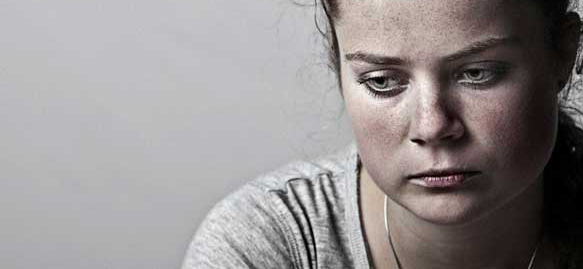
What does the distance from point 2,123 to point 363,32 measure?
3.48 feet

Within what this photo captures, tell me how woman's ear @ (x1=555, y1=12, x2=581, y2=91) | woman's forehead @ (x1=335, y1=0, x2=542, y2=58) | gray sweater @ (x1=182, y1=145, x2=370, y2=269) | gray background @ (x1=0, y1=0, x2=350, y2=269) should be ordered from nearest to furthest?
woman's forehead @ (x1=335, y1=0, x2=542, y2=58) < woman's ear @ (x1=555, y1=12, x2=581, y2=91) < gray sweater @ (x1=182, y1=145, x2=370, y2=269) < gray background @ (x1=0, y1=0, x2=350, y2=269)

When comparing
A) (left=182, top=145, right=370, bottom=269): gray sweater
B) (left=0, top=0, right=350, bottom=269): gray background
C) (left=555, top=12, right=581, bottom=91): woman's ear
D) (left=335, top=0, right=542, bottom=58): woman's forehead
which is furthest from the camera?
(left=0, top=0, right=350, bottom=269): gray background

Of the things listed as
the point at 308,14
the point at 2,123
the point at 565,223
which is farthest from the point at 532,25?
the point at 2,123

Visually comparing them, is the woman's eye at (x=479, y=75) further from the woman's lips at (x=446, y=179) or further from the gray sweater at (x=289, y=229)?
the gray sweater at (x=289, y=229)

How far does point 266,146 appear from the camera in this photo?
2264 mm

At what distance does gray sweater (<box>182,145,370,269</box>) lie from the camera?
5.14 ft

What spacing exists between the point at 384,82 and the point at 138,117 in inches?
36.7

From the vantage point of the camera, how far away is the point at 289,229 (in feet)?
5.18

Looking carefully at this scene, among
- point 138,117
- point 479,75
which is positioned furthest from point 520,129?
point 138,117

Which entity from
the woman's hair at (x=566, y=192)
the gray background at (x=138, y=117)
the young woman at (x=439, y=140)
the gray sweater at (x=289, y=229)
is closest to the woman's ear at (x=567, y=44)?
the young woman at (x=439, y=140)

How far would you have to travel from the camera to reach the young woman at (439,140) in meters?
1.35

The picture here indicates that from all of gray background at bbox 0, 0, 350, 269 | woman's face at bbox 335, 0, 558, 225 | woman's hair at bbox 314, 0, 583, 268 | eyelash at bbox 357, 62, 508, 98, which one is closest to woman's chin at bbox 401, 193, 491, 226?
woman's face at bbox 335, 0, 558, 225

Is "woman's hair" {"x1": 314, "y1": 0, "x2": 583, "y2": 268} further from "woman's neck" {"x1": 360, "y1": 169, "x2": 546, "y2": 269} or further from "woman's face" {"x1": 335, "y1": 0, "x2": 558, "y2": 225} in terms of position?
"woman's face" {"x1": 335, "y1": 0, "x2": 558, "y2": 225}

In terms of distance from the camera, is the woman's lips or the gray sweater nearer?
the woman's lips
